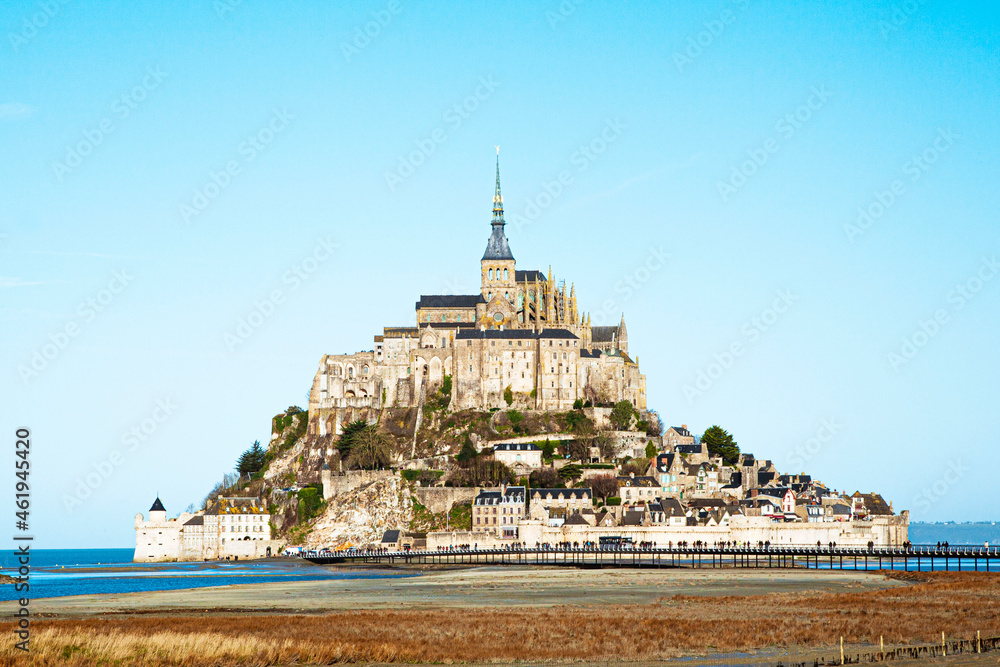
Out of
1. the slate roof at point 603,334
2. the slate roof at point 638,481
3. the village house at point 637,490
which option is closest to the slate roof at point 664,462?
the slate roof at point 638,481

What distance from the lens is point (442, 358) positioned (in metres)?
136

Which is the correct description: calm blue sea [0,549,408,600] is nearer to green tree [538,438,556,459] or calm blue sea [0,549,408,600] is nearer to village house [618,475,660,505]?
green tree [538,438,556,459]

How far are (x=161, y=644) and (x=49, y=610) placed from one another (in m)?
18.8

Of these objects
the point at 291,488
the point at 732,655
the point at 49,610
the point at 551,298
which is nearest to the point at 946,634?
the point at 732,655

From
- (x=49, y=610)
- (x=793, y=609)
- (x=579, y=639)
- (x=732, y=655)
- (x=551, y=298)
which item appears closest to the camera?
(x=732, y=655)

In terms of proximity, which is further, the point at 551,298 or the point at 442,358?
the point at 551,298

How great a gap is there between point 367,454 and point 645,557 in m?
36.8

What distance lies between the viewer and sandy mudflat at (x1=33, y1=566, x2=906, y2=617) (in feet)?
185

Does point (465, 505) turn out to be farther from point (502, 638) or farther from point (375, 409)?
point (502, 638)

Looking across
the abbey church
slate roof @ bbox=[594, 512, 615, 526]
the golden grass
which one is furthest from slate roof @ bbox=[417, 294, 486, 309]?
the golden grass

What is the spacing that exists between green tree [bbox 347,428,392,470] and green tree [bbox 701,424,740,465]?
34892 millimetres

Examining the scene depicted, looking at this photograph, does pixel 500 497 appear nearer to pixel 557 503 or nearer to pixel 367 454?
pixel 557 503

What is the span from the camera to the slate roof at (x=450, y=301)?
14225cm

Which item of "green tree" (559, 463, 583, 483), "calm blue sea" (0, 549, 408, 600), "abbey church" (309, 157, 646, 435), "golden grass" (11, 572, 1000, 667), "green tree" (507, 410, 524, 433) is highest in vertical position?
"abbey church" (309, 157, 646, 435)
